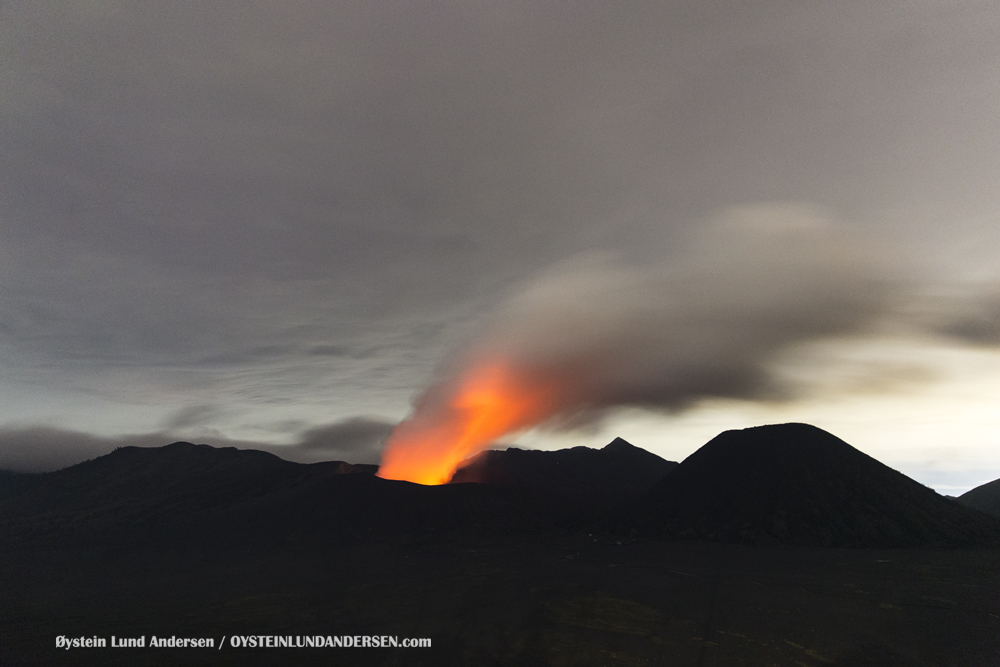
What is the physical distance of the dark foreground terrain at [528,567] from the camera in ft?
103

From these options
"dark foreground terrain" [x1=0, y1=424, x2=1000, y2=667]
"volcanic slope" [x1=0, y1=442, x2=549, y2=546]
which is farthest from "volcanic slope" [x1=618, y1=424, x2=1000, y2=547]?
"volcanic slope" [x1=0, y1=442, x2=549, y2=546]

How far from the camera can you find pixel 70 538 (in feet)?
300

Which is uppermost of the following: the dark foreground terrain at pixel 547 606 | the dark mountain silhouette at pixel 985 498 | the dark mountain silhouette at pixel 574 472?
the dark mountain silhouette at pixel 574 472

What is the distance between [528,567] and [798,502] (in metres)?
48.1

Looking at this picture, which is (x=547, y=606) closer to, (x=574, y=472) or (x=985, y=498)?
(x=574, y=472)

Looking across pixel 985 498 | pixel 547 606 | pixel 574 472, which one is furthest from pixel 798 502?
pixel 985 498

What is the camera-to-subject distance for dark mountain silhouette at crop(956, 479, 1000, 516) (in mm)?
145738

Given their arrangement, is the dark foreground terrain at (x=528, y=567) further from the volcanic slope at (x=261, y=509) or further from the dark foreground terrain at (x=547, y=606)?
the volcanic slope at (x=261, y=509)

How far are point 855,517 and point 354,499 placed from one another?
260 feet

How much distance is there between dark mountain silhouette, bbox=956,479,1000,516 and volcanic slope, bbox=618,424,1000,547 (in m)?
85.1

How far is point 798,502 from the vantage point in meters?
78.6

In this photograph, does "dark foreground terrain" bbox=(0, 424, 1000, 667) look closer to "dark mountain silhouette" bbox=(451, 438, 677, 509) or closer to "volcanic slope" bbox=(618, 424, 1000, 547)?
"volcanic slope" bbox=(618, 424, 1000, 547)

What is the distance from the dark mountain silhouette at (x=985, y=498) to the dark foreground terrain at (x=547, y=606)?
391ft

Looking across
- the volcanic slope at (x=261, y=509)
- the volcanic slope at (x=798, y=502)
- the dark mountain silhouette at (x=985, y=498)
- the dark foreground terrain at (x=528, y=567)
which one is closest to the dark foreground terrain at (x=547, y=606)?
the dark foreground terrain at (x=528, y=567)
